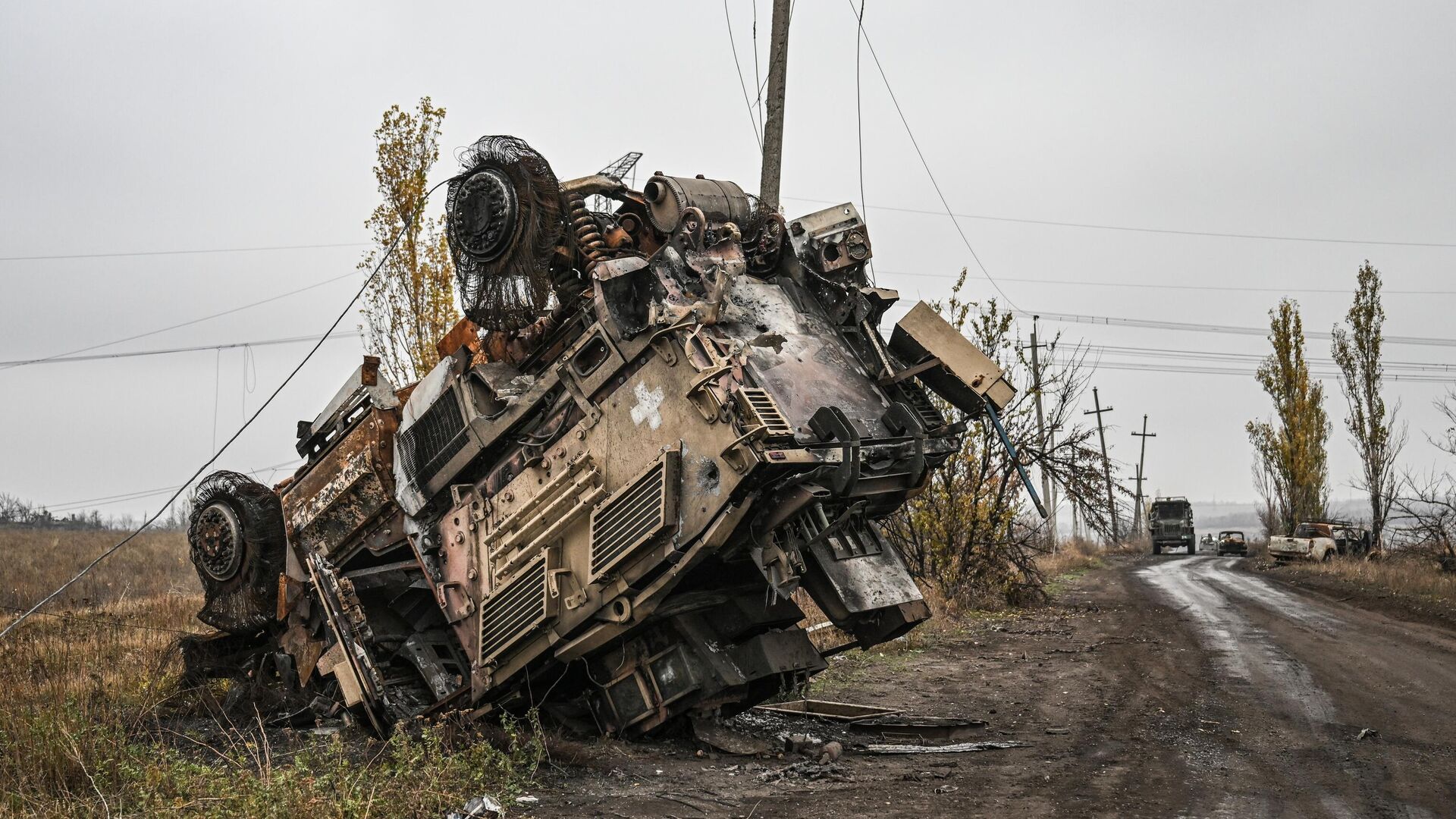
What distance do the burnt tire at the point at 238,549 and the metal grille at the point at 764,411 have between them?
513cm

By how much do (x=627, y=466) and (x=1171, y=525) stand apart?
44243 millimetres

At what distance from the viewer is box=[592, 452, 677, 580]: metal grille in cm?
745

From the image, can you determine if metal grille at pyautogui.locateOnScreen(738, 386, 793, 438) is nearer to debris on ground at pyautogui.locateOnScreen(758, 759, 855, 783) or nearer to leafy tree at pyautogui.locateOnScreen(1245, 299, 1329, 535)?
debris on ground at pyautogui.locateOnScreen(758, 759, 855, 783)

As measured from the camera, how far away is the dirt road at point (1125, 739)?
6906 mm

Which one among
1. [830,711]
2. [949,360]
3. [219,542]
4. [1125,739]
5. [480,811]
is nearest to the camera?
[480,811]

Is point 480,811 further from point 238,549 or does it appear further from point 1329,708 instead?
point 1329,708

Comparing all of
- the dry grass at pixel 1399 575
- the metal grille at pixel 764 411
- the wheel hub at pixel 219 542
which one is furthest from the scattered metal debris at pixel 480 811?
the dry grass at pixel 1399 575

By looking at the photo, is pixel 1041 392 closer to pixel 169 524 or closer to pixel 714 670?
pixel 714 670

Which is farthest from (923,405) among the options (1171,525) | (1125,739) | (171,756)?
(1171,525)

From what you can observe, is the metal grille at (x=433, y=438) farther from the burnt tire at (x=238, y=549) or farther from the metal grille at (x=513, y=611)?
the burnt tire at (x=238, y=549)

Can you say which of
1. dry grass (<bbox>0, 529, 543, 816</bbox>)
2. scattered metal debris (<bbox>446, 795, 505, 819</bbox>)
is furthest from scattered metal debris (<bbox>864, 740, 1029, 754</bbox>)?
scattered metal debris (<bbox>446, 795, 505, 819</bbox>)

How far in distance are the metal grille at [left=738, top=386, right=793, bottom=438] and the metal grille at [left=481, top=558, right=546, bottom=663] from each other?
2.03 meters

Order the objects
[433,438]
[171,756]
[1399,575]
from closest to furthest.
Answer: [171,756] → [433,438] → [1399,575]

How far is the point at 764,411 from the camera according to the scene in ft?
23.7
